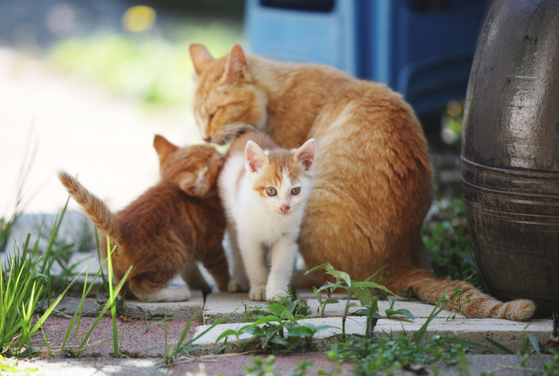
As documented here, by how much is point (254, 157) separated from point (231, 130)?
3.02 ft

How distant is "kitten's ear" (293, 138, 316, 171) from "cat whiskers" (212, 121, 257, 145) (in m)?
0.85

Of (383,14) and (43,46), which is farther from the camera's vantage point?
(43,46)

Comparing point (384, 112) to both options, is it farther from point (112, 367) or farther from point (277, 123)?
point (112, 367)

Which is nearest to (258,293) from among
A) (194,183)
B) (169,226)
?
(169,226)

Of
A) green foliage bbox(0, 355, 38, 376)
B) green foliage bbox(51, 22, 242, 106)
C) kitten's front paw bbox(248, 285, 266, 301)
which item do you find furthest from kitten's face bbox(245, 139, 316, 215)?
green foliage bbox(51, 22, 242, 106)

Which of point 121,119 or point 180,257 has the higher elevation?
point 121,119

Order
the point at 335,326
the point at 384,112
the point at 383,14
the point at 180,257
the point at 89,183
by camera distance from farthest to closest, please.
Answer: the point at 89,183 < the point at 383,14 < the point at 384,112 < the point at 180,257 < the point at 335,326

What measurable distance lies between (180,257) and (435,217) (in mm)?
2620

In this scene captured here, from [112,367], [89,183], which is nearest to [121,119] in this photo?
[89,183]

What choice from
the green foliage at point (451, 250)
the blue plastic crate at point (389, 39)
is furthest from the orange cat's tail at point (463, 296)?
the blue plastic crate at point (389, 39)

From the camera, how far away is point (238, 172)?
3.33 m

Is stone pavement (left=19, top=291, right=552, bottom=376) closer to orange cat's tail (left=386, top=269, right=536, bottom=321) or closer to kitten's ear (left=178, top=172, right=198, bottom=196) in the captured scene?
orange cat's tail (left=386, top=269, right=536, bottom=321)

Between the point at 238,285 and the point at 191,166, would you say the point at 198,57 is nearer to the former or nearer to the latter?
the point at 191,166

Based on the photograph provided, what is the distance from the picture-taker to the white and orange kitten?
2.92 metres
